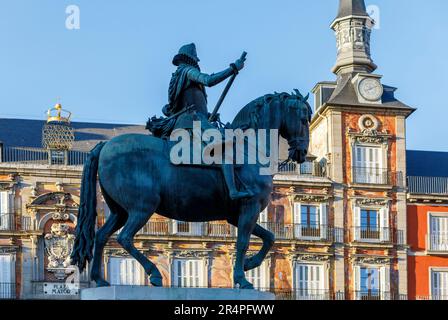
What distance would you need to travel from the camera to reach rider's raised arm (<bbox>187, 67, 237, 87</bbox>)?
17.0 metres

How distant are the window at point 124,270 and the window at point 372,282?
35.2 feet

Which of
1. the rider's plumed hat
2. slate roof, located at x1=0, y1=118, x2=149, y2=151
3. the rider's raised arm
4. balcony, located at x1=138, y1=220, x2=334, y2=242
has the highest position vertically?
slate roof, located at x1=0, y1=118, x2=149, y2=151

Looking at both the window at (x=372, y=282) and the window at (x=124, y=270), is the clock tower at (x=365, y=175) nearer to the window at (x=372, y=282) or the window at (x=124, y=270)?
the window at (x=372, y=282)

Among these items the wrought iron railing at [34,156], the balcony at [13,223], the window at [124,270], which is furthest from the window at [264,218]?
the balcony at [13,223]

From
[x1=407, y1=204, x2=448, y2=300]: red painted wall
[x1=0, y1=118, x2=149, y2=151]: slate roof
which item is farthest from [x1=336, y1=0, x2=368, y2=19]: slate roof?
[x1=0, y1=118, x2=149, y2=151]: slate roof

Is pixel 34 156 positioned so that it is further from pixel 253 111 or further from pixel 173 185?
pixel 173 185

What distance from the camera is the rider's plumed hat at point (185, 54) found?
18.0 m

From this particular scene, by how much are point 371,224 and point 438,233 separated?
337 cm

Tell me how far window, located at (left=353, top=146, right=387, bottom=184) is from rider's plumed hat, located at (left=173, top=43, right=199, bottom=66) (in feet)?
150

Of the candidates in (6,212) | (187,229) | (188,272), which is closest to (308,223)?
(187,229)

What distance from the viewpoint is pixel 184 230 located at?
6112 centimetres

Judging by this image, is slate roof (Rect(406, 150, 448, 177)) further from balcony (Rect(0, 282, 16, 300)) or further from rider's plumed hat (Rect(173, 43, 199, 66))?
rider's plumed hat (Rect(173, 43, 199, 66))

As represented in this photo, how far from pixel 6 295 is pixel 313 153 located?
17.8 metres
